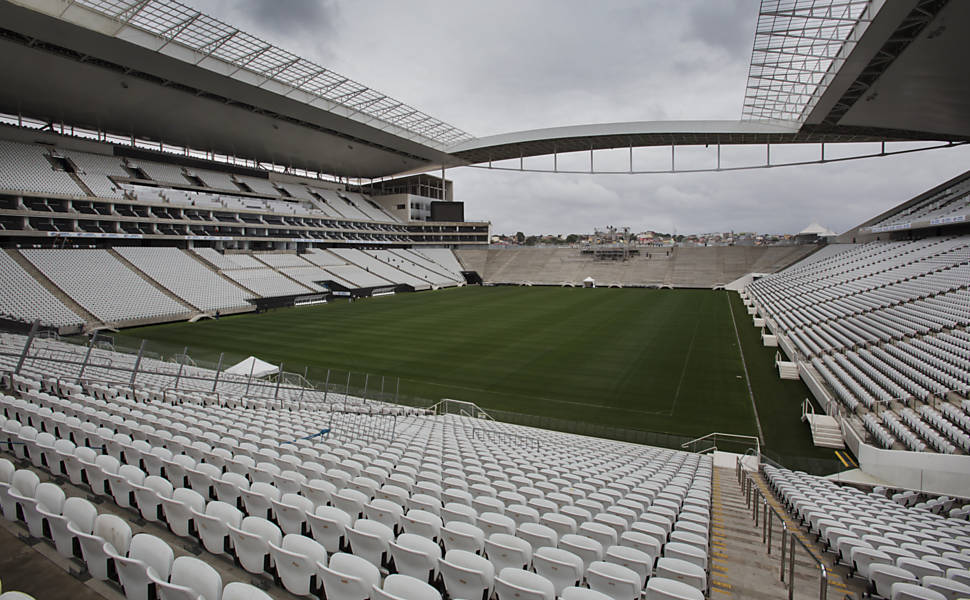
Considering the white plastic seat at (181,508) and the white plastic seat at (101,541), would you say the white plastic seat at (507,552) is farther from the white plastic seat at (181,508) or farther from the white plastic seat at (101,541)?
the white plastic seat at (101,541)

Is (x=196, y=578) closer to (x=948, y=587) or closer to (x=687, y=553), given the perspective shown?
(x=687, y=553)

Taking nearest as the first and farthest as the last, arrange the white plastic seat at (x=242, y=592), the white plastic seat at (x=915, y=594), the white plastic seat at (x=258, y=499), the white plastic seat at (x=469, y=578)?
the white plastic seat at (x=242, y=592) < the white plastic seat at (x=469, y=578) < the white plastic seat at (x=915, y=594) < the white plastic seat at (x=258, y=499)

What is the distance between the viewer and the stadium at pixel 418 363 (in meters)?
4.21

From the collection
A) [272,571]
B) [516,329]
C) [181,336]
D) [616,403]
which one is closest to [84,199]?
[181,336]

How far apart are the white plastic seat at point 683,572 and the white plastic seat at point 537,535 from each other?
95 cm

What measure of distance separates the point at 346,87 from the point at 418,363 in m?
33.1

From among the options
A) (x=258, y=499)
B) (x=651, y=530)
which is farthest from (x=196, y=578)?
(x=651, y=530)

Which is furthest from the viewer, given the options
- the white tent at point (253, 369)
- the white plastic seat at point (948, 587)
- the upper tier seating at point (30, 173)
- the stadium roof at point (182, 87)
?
the upper tier seating at point (30, 173)

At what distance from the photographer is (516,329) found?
3334 cm

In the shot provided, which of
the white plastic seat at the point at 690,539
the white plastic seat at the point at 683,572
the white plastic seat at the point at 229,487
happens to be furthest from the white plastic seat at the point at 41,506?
the white plastic seat at the point at 690,539

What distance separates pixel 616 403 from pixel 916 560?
1353 cm

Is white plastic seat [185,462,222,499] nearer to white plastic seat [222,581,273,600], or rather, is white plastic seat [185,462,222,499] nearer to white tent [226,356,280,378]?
white plastic seat [222,581,273,600]

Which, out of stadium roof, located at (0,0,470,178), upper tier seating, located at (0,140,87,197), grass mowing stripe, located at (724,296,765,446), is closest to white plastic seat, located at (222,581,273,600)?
grass mowing stripe, located at (724,296,765,446)

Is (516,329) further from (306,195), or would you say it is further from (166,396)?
(306,195)
